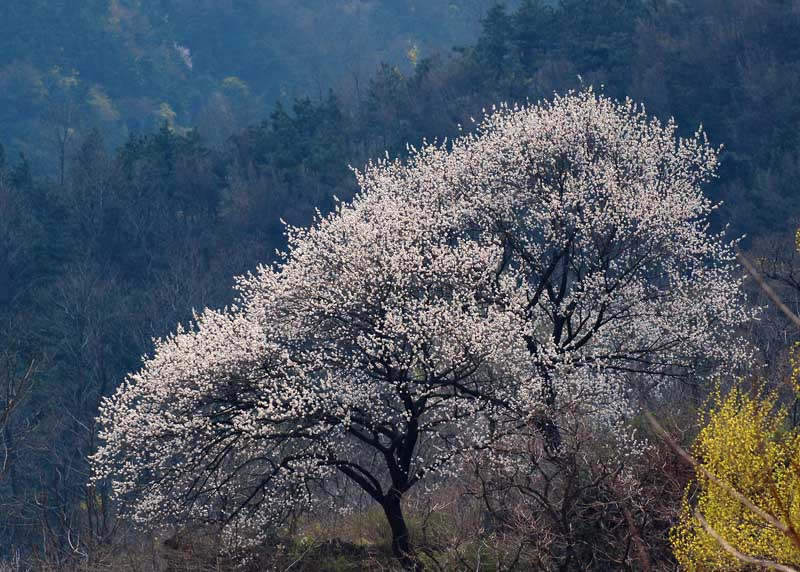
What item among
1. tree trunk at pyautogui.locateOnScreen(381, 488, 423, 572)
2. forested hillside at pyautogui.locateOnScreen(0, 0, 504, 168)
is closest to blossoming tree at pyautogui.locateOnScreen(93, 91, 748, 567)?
tree trunk at pyautogui.locateOnScreen(381, 488, 423, 572)

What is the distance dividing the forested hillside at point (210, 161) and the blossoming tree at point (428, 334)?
618 cm

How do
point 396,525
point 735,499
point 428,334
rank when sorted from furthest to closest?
point 396,525, point 428,334, point 735,499

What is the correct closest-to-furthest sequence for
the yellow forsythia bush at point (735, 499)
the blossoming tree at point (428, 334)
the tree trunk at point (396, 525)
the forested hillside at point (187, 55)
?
the yellow forsythia bush at point (735, 499) < the blossoming tree at point (428, 334) < the tree trunk at point (396, 525) < the forested hillside at point (187, 55)

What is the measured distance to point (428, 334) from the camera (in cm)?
1897

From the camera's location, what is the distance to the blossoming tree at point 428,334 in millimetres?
19406

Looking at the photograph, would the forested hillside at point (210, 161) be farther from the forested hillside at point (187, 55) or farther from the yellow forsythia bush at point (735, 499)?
the yellow forsythia bush at point (735, 499)

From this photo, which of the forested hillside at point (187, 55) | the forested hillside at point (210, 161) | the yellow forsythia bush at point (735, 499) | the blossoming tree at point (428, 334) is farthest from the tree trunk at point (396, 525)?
the forested hillside at point (187, 55)

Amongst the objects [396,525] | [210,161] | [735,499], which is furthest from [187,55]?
[735,499]

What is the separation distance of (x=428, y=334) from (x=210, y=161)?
2050 inches

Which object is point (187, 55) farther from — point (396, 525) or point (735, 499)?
point (735, 499)

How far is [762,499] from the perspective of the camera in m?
12.6

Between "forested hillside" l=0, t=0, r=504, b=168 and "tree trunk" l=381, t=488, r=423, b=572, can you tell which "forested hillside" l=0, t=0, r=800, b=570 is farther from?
"tree trunk" l=381, t=488, r=423, b=572

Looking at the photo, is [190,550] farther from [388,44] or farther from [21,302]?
[388,44]

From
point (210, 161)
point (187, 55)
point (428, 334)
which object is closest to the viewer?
point (428, 334)
